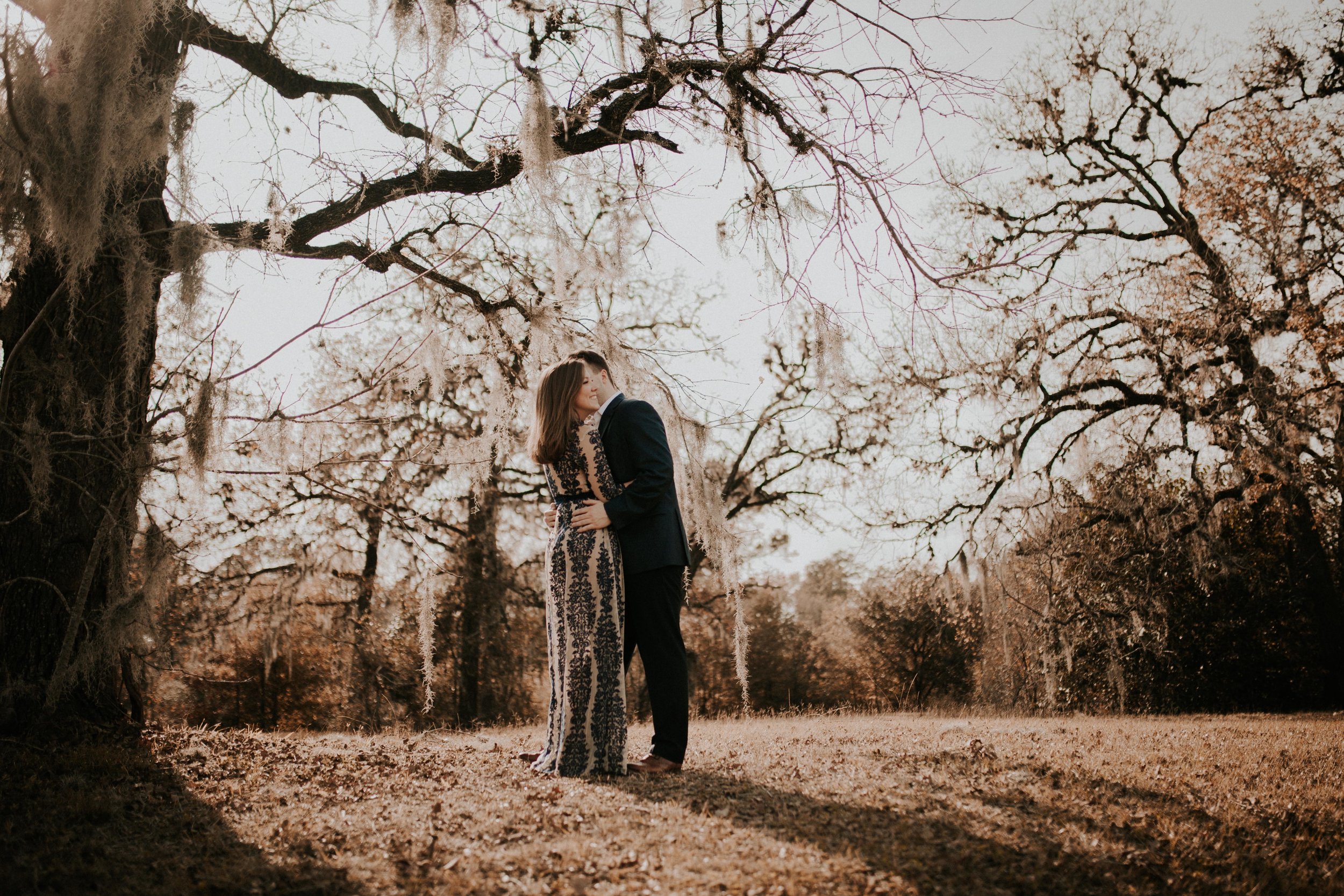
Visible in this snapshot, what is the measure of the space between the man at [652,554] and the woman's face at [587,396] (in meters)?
0.10

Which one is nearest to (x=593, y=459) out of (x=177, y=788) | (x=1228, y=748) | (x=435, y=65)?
(x=177, y=788)

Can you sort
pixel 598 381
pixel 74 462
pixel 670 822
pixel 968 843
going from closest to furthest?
pixel 968 843 < pixel 670 822 < pixel 598 381 < pixel 74 462

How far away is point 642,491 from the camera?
3139mm

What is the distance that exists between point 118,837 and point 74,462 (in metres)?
2.03

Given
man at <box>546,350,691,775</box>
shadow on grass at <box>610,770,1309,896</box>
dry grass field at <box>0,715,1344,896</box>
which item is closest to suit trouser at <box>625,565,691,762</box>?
man at <box>546,350,691,775</box>

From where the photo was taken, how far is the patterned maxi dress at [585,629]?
3.09 m

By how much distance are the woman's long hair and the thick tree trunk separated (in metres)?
1.70

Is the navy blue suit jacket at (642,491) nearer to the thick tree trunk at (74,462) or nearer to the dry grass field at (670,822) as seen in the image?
the dry grass field at (670,822)

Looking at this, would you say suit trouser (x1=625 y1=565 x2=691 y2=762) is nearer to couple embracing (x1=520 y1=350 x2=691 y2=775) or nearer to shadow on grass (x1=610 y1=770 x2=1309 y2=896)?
couple embracing (x1=520 y1=350 x2=691 y2=775)

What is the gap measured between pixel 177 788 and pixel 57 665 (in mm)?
984

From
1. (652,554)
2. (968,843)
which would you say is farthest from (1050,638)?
(968,843)

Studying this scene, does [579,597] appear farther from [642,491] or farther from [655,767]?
[655,767]

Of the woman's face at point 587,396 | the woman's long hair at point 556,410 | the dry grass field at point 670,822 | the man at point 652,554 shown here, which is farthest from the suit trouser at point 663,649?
the woman's face at point 587,396

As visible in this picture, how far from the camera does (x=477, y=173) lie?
475 cm
